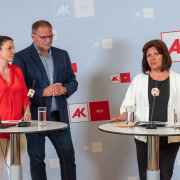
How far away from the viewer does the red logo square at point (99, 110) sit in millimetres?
3387

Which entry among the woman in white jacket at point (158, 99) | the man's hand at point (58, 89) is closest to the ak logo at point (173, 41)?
the woman in white jacket at point (158, 99)

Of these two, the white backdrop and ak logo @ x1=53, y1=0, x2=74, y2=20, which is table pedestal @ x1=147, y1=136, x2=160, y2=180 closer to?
the white backdrop

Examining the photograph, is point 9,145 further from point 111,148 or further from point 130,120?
point 111,148

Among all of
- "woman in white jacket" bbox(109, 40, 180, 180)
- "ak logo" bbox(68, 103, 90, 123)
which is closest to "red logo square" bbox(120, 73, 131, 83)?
"ak logo" bbox(68, 103, 90, 123)

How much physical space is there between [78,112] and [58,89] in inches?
37.5

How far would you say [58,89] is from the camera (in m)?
2.53

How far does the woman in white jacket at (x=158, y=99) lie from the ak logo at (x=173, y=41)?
3.25ft

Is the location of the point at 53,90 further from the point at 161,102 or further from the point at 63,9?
the point at 63,9

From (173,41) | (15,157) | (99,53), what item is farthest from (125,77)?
(15,157)

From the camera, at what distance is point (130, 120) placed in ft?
6.42

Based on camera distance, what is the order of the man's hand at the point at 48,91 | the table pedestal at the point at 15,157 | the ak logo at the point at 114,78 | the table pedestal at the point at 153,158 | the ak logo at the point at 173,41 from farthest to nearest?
the ak logo at the point at 114,78
the ak logo at the point at 173,41
the man's hand at the point at 48,91
the table pedestal at the point at 15,157
the table pedestal at the point at 153,158

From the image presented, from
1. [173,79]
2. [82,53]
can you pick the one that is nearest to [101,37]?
[82,53]

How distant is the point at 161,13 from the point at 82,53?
1.11 meters

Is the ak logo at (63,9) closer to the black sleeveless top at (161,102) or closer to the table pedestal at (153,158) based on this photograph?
the black sleeveless top at (161,102)
